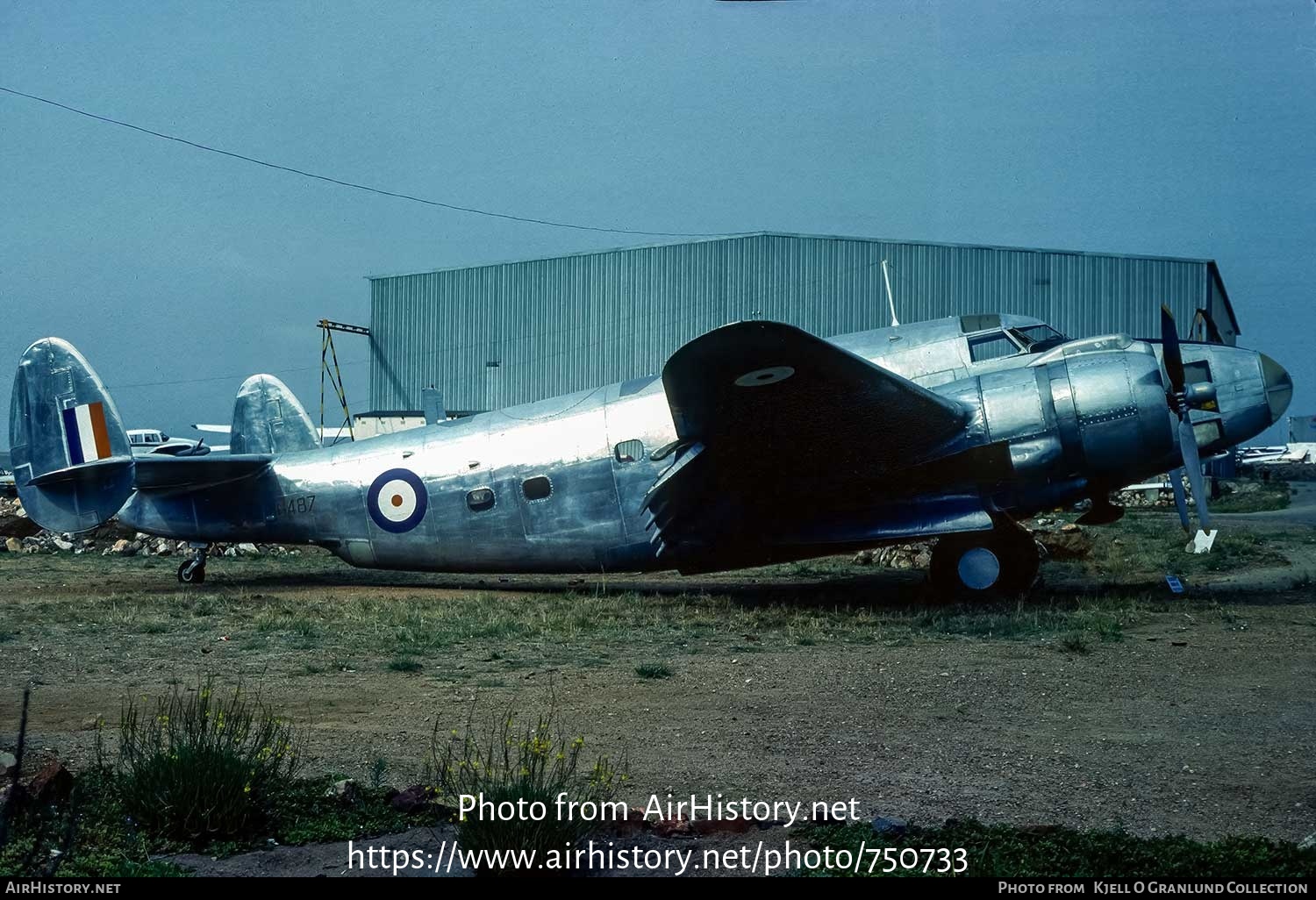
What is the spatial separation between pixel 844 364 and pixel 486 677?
4431mm

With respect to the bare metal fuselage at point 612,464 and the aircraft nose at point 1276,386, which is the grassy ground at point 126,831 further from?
the aircraft nose at point 1276,386

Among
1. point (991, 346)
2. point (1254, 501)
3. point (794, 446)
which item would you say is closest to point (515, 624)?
point (794, 446)

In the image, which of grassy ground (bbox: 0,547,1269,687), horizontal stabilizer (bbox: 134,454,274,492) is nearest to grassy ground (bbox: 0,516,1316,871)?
grassy ground (bbox: 0,547,1269,687)

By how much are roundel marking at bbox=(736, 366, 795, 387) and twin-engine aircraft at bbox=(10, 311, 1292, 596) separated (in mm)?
19

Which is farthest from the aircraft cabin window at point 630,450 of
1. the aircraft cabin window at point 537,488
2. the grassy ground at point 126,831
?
the grassy ground at point 126,831

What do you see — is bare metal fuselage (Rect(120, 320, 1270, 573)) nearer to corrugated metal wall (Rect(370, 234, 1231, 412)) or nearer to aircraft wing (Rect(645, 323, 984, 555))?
aircraft wing (Rect(645, 323, 984, 555))

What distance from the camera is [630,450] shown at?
457 inches

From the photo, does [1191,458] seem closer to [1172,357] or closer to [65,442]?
[1172,357]

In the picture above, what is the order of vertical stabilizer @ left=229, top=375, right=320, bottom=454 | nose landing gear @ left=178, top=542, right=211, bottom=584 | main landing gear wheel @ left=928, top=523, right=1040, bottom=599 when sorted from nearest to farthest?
main landing gear wheel @ left=928, top=523, right=1040, bottom=599
nose landing gear @ left=178, top=542, right=211, bottom=584
vertical stabilizer @ left=229, top=375, right=320, bottom=454

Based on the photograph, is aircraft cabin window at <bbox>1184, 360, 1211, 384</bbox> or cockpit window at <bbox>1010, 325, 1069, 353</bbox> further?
cockpit window at <bbox>1010, 325, 1069, 353</bbox>

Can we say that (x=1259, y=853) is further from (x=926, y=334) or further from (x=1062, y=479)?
(x=926, y=334)

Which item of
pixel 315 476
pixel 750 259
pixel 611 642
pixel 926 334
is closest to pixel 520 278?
pixel 750 259

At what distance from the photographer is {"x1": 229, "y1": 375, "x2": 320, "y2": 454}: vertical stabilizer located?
1540cm

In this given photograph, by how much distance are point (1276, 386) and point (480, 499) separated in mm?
8880
